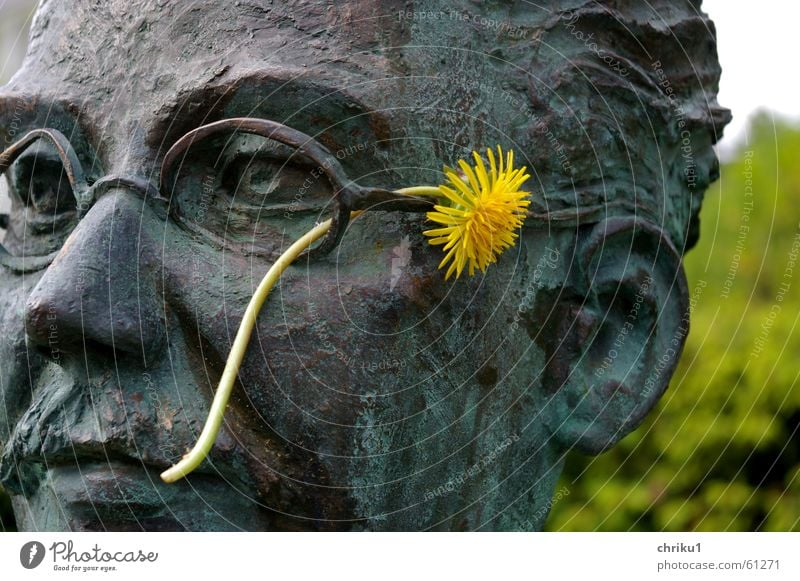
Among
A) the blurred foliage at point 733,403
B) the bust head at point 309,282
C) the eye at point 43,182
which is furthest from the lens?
the blurred foliage at point 733,403

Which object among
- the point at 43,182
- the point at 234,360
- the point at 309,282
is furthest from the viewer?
the point at 43,182

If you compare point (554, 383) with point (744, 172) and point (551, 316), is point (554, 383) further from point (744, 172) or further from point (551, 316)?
point (744, 172)

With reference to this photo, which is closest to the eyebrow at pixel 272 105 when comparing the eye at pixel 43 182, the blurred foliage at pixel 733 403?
the eye at pixel 43 182

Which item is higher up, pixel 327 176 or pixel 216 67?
pixel 216 67

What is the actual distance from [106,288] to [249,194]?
340 mm

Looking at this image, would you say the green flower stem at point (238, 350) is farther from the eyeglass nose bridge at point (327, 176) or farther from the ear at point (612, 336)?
the ear at point (612, 336)

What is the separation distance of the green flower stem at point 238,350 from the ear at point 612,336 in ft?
1.61

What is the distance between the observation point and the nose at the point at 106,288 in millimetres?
2242

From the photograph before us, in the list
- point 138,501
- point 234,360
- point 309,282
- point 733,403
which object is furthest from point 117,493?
point 733,403

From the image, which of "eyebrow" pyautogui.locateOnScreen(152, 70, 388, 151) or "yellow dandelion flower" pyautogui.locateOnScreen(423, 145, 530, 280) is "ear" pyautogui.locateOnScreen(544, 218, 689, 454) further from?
"eyebrow" pyautogui.locateOnScreen(152, 70, 388, 151)

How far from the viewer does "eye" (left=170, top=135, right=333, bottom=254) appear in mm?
2367

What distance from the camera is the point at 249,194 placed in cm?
239

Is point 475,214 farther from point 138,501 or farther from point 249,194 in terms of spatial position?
point 138,501
